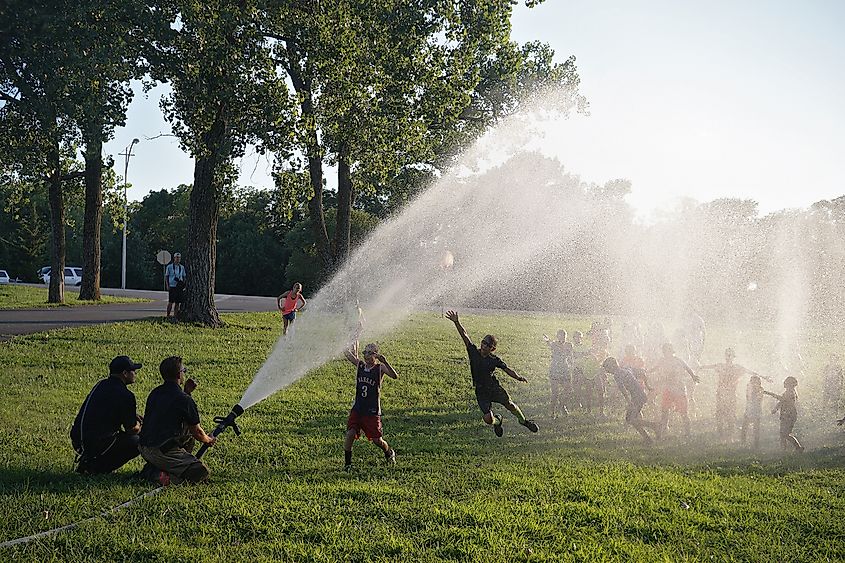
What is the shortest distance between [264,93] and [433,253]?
41124 mm

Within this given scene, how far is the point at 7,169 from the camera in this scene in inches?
1213

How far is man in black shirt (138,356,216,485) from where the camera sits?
8.95 meters

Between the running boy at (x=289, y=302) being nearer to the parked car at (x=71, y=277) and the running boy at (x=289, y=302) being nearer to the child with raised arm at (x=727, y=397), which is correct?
the child with raised arm at (x=727, y=397)

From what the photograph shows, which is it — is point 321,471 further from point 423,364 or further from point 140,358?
point 423,364

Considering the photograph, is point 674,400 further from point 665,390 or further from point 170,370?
point 170,370

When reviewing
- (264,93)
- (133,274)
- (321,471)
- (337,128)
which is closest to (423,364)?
(337,128)

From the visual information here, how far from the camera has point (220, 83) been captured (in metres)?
21.9

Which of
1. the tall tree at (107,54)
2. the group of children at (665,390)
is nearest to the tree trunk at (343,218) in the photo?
the tall tree at (107,54)

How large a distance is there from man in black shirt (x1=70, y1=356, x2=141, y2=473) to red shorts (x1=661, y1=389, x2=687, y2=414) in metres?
9.61

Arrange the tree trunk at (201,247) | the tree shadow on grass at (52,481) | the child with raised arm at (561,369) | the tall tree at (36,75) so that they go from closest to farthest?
the tree shadow on grass at (52,481) < the child with raised arm at (561,369) < the tall tree at (36,75) < the tree trunk at (201,247)

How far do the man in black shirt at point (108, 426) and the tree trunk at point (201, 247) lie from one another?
15659mm

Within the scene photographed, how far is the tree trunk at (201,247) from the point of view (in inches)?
979

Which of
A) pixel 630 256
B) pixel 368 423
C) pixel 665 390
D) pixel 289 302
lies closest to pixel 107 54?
pixel 289 302

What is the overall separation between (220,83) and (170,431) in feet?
49.5
